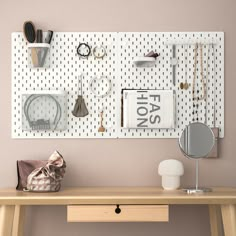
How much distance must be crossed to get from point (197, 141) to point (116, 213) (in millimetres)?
564

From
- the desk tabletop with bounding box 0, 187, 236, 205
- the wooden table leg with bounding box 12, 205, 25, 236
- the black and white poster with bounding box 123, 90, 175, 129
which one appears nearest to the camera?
the desk tabletop with bounding box 0, 187, 236, 205

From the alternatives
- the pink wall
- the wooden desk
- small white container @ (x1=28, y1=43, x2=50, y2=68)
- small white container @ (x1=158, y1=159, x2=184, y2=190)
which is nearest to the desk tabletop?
the wooden desk

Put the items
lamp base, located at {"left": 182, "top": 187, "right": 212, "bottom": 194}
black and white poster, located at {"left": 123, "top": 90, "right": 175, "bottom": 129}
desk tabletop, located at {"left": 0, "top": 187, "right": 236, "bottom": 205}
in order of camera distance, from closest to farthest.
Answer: desk tabletop, located at {"left": 0, "top": 187, "right": 236, "bottom": 205} < lamp base, located at {"left": 182, "top": 187, "right": 212, "bottom": 194} < black and white poster, located at {"left": 123, "top": 90, "right": 175, "bottom": 129}

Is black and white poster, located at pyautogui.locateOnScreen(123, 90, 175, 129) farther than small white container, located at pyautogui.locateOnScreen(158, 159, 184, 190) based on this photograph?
Yes

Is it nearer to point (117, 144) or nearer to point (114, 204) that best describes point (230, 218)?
point (114, 204)

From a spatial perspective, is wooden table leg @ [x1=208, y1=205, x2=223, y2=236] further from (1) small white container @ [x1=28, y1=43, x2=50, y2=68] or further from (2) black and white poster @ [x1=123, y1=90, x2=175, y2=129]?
(1) small white container @ [x1=28, y1=43, x2=50, y2=68]

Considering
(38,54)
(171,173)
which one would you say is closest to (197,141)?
(171,173)

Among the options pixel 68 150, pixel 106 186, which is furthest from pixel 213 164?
pixel 68 150

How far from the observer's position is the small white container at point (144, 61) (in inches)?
116

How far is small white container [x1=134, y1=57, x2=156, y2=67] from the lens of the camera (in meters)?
2.95

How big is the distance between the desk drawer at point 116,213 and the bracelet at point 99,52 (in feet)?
2.77

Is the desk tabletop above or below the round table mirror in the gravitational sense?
below

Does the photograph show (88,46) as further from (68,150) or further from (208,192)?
(208,192)

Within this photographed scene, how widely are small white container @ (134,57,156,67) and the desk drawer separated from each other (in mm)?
784
